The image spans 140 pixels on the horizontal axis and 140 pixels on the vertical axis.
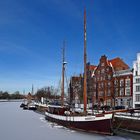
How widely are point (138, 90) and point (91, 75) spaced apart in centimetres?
2403

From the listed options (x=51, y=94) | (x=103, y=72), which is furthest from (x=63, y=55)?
(x=51, y=94)

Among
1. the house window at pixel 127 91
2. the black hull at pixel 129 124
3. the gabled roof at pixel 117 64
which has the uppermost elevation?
the gabled roof at pixel 117 64

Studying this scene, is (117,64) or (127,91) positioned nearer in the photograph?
(127,91)

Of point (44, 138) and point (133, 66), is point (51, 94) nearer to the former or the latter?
point (133, 66)

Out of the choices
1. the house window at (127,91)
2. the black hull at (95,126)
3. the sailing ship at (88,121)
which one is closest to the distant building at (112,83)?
the house window at (127,91)

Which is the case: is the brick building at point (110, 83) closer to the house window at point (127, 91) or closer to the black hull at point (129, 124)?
Answer: the house window at point (127, 91)

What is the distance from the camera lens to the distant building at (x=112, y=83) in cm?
6894

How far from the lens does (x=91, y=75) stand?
8656 centimetres

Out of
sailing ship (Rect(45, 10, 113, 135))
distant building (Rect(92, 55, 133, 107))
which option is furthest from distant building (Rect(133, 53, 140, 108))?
sailing ship (Rect(45, 10, 113, 135))

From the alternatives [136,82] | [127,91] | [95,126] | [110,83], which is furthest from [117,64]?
[95,126]

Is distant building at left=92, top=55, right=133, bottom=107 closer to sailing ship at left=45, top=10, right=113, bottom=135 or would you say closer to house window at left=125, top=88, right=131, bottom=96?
house window at left=125, top=88, right=131, bottom=96

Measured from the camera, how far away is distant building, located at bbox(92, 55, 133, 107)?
68.9 m

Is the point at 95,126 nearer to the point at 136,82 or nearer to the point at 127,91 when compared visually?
the point at 136,82

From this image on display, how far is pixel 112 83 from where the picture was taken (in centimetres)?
7275
